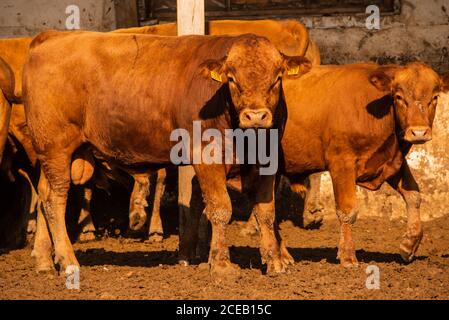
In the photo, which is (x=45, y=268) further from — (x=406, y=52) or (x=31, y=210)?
(x=406, y=52)

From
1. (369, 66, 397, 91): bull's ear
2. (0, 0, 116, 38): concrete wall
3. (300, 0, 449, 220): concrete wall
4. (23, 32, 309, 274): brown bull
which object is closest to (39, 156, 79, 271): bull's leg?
(23, 32, 309, 274): brown bull

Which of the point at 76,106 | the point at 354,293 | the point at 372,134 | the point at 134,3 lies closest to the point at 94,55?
the point at 76,106

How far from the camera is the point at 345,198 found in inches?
393

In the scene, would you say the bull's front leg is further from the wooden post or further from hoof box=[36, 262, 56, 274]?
hoof box=[36, 262, 56, 274]

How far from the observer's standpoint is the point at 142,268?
9.88 metres

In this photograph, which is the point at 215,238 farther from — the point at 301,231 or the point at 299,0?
the point at 299,0

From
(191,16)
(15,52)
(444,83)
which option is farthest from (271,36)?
(15,52)

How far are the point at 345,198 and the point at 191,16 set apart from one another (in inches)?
91.8

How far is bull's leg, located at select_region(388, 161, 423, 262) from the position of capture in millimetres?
10109

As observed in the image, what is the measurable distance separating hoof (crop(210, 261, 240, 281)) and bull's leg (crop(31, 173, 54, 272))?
5.91 feet

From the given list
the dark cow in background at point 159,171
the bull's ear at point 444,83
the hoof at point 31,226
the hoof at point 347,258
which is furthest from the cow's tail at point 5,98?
the bull's ear at point 444,83

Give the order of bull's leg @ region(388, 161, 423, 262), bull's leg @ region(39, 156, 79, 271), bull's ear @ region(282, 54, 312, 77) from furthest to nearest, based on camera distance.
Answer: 1. bull's leg @ region(388, 161, 423, 262)
2. bull's leg @ region(39, 156, 79, 271)
3. bull's ear @ region(282, 54, 312, 77)

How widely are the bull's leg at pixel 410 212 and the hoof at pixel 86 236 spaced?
12.0 feet

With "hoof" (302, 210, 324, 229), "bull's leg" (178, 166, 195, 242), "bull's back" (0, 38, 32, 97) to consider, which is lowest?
"hoof" (302, 210, 324, 229)
